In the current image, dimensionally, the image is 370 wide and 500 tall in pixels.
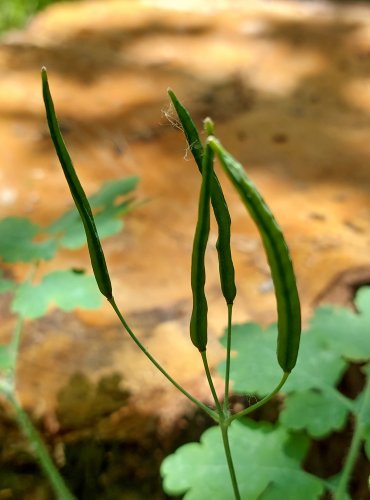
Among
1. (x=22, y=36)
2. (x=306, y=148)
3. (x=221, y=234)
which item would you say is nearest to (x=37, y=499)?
(x=221, y=234)

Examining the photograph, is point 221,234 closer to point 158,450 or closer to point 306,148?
point 158,450

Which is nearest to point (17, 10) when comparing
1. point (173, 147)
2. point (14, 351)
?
point (173, 147)

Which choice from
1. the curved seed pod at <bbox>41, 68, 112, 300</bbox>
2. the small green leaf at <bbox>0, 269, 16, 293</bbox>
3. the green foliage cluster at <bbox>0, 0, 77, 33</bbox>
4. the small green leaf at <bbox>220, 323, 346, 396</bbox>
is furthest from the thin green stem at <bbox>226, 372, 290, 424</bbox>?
the green foliage cluster at <bbox>0, 0, 77, 33</bbox>

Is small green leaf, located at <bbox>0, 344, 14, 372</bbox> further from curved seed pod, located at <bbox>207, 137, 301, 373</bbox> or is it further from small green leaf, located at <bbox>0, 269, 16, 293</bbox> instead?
curved seed pod, located at <bbox>207, 137, 301, 373</bbox>

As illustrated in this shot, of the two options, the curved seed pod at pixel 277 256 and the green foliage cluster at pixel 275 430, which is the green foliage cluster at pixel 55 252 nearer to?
the green foliage cluster at pixel 275 430

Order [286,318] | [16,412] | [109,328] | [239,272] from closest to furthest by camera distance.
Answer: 1. [286,318]
2. [16,412]
3. [109,328]
4. [239,272]
